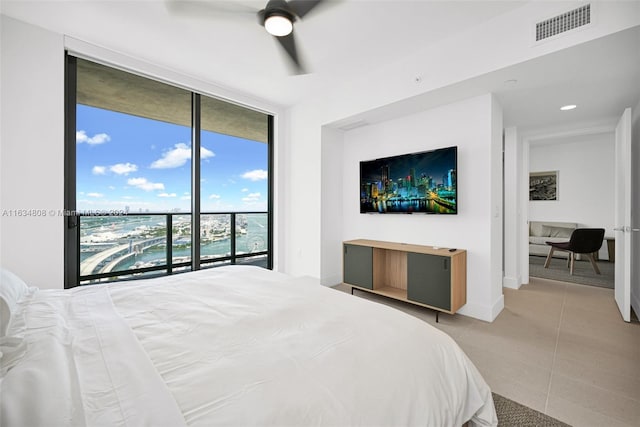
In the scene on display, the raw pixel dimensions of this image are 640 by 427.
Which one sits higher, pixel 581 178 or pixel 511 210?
pixel 581 178

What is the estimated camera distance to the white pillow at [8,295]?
100 centimetres

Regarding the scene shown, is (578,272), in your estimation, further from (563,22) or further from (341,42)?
(341,42)

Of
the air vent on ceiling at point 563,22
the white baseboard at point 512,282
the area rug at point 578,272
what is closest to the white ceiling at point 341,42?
the air vent on ceiling at point 563,22

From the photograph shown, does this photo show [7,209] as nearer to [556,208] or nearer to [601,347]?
[601,347]

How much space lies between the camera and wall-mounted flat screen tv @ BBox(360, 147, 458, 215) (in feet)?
9.73

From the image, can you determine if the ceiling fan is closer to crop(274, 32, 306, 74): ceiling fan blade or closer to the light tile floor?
crop(274, 32, 306, 74): ceiling fan blade

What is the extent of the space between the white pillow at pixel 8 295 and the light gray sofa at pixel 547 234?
7.48 metres

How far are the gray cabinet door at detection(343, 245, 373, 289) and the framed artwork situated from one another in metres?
5.47

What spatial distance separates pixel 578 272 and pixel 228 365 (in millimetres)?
5999

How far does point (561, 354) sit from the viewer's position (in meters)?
2.14

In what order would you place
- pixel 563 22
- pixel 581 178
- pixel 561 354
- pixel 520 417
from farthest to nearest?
pixel 581 178
pixel 561 354
pixel 563 22
pixel 520 417

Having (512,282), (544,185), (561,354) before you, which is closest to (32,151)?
(561,354)

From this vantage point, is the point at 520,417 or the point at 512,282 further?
the point at 512,282

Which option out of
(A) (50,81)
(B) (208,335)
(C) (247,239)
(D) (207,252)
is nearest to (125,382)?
(B) (208,335)
